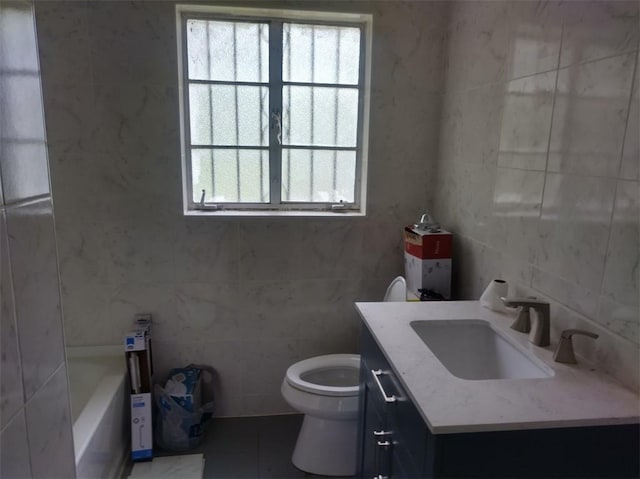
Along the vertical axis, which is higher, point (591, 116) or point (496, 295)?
point (591, 116)

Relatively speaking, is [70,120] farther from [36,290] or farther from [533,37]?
[533,37]

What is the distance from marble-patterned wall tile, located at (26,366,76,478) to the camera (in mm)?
643

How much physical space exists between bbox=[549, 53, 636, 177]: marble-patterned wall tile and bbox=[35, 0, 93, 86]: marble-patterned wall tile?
196 cm

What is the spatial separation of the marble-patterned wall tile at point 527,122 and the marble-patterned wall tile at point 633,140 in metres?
0.33

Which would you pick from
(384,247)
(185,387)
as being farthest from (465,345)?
(185,387)

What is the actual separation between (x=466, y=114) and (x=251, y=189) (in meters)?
1.14

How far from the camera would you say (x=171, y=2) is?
202cm

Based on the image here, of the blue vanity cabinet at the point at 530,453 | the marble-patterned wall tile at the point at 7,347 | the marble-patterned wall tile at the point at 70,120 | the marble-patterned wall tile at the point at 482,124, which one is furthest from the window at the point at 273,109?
the marble-patterned wall tile at the point at 7,347

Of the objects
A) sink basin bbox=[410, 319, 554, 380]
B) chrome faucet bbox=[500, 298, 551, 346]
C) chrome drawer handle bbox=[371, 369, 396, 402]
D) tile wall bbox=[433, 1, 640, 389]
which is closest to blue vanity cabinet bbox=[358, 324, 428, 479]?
chrome drawer handle bbox=[371, 369, 396, 402]

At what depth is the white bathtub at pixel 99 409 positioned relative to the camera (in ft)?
5.59

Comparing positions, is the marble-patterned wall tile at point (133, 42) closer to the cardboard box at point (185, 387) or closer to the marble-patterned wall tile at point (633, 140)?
the cardboard box at point (185, 387)

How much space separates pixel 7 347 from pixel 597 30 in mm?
1531

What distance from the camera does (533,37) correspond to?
152 centimetres

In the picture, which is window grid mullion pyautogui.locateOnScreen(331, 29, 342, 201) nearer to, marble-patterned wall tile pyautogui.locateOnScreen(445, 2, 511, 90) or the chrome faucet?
marble-patterned wall tile pyautogui.locateOnScreen(445, 2, 511, 90)
